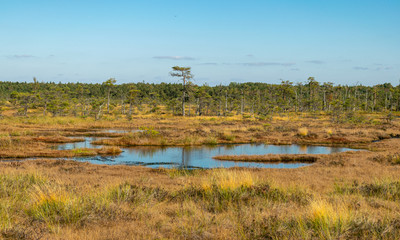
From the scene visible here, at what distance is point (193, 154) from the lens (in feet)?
86.3

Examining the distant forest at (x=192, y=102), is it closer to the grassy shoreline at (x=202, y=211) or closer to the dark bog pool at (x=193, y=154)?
the dark bog pool at (x=193, y=154)

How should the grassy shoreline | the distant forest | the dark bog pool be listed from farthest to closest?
1. the distant forest
2. the dark bog pool
3. the grassy shoreline

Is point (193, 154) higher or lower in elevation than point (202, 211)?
lower

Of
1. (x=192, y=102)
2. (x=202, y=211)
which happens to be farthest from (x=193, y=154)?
(x=192, y=102)

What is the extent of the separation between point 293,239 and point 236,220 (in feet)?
4.79

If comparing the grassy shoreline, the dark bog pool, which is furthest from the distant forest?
the grassy shoreline

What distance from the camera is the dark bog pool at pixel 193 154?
21.8 metres

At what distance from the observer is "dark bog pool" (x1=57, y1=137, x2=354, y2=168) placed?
21.8 metres

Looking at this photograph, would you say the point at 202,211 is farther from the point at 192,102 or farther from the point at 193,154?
the point at 192,102

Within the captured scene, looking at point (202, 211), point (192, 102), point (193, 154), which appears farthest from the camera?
point (192, 102)

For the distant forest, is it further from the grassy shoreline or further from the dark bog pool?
the grassy shoreline

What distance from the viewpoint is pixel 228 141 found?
33.6 metres

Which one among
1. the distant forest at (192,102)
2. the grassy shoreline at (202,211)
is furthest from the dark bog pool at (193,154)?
the distant forest at (192,102)

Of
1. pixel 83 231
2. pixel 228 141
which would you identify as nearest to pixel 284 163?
pixel 228 141
